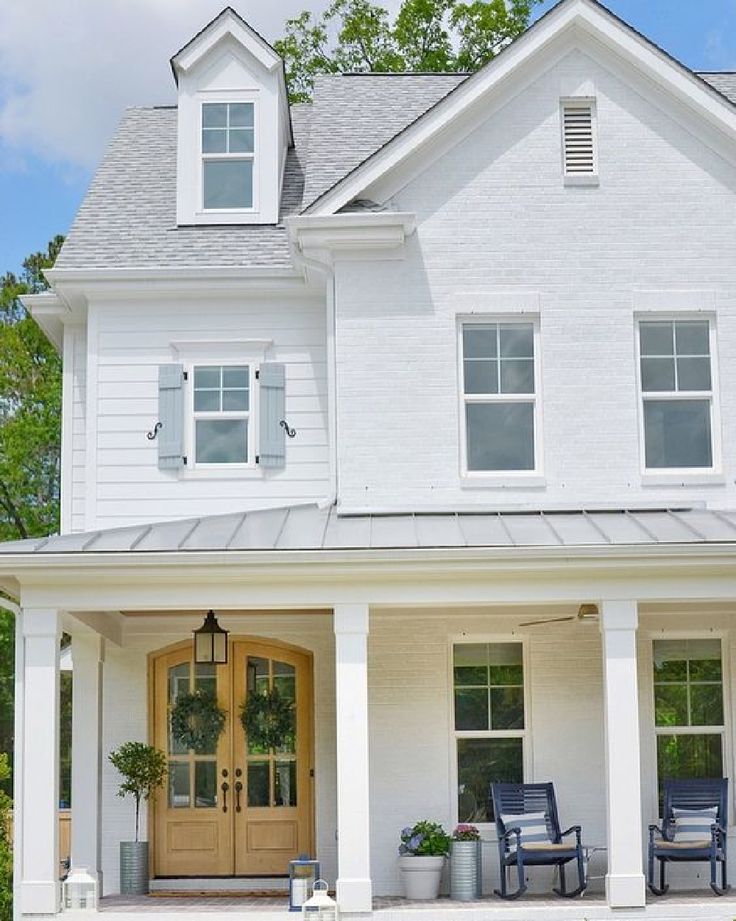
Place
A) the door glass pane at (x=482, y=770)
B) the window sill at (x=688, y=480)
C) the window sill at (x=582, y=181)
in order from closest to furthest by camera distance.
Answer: the window sill at (x=688, y=480) < the door glass pane at (x=482, y=770) < the window sill at (x=582, y=181)

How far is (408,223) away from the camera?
15.6m

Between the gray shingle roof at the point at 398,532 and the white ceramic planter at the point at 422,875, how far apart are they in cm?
309

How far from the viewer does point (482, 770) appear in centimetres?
1559

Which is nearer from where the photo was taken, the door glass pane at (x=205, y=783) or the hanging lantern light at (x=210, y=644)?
the hanging lantern light at (x=210, y=644)

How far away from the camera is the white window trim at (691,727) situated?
50.7 feet

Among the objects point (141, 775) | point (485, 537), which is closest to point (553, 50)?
point (485, 537)

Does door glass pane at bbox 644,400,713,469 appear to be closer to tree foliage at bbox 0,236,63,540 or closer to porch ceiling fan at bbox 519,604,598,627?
porch ceiling fan at bbox 519,604,598,627

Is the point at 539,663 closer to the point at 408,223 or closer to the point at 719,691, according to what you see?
the point at 719,691

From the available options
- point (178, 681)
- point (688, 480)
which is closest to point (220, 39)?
point (178, 681)

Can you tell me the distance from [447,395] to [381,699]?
10.1ft

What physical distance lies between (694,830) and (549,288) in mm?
5398

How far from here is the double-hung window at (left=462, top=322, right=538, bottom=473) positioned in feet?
51.1

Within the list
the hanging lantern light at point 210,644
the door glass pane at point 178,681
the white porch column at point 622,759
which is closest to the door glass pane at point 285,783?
the door glass pane at point 178,681

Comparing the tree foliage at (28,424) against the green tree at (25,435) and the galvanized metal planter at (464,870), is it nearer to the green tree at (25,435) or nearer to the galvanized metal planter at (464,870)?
the green tree at (25,435)
